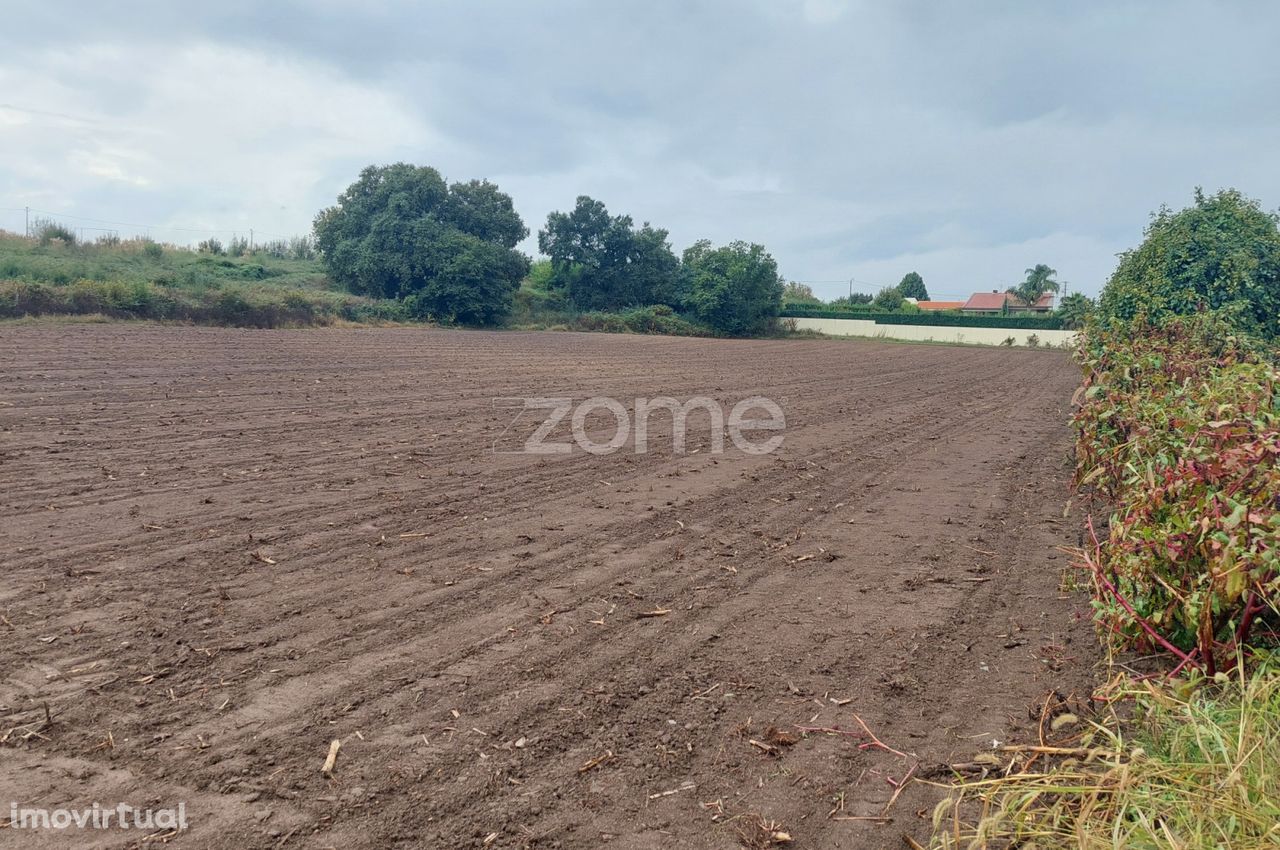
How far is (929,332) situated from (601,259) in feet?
72.0

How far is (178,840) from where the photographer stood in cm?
246

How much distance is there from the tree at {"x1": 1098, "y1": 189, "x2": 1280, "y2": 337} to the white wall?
41929mm

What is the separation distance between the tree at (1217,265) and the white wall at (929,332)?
41.9m

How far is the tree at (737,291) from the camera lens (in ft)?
165

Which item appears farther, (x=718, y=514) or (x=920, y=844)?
(x=718, y=514)

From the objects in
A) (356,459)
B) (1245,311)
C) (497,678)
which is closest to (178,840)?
(497,678)

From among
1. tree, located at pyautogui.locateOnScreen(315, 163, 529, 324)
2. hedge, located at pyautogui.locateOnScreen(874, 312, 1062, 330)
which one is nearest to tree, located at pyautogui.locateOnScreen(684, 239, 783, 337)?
hedge, located at pyautogui.locateOnScreen(874, 312, 1062, 330)

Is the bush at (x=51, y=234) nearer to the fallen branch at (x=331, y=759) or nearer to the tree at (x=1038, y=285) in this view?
the fallen branch at (x=331, y=759)

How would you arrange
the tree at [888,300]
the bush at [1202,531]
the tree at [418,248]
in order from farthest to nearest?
1. the tree at [888,300]
2. the tree at [418,248]
3. the bush at [1202,531]

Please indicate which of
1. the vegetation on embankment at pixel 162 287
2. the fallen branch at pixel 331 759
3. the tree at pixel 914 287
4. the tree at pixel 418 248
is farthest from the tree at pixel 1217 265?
the tree at pixel 914 287

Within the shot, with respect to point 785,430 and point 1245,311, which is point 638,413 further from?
point 1245,311

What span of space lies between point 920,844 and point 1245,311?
996 cm

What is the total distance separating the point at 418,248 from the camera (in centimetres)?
3884

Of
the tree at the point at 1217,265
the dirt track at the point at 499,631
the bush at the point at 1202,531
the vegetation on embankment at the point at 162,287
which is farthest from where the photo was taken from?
the vegetation on embankment at the point at 162,287
